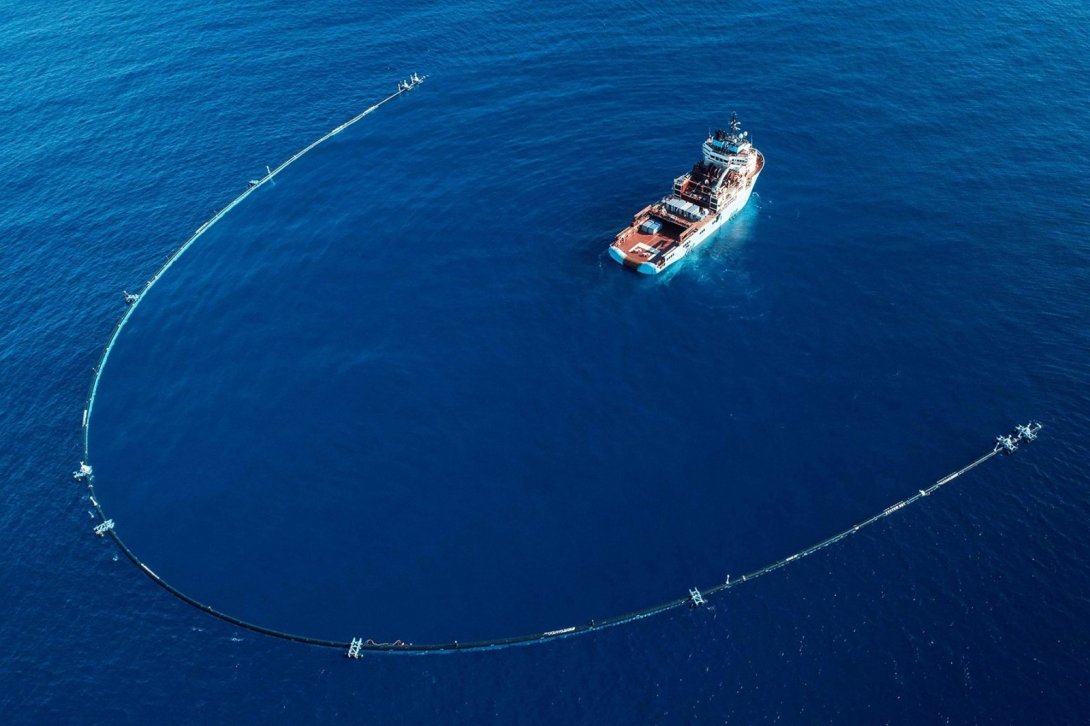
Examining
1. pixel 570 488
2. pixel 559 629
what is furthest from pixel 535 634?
pixel 570 488

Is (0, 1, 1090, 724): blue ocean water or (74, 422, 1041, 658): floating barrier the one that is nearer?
(0, 1, 1090, 724): blue ocean water

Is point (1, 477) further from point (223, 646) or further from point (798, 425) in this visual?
point (798, 425)

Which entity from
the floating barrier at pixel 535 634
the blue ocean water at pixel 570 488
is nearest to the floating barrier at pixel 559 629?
the floating barrier at pixel 535 634

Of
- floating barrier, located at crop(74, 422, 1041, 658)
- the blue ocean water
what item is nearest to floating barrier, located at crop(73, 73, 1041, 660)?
floating barrier, located at crop(74, 422, 1041, 658)

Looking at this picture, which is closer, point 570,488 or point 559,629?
point 559,629

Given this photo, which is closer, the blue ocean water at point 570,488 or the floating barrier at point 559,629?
the blue ocean water at point 570,488

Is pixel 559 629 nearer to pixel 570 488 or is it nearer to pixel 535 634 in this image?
pixel 535 634

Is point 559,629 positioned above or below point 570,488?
below

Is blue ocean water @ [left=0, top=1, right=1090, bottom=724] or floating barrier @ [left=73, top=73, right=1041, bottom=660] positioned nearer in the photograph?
blue ocean water @ [left=0, top=1, right=1090, bottom=724]

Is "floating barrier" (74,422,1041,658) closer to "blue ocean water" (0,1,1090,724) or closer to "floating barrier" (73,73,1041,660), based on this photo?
"floating barrier" (73,73,1041,660)

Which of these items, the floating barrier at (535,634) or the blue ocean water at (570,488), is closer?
the blue ocean water at (570,488)

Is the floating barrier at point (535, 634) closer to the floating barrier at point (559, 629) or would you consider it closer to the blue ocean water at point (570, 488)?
the floating barrier at point (559, 629)
